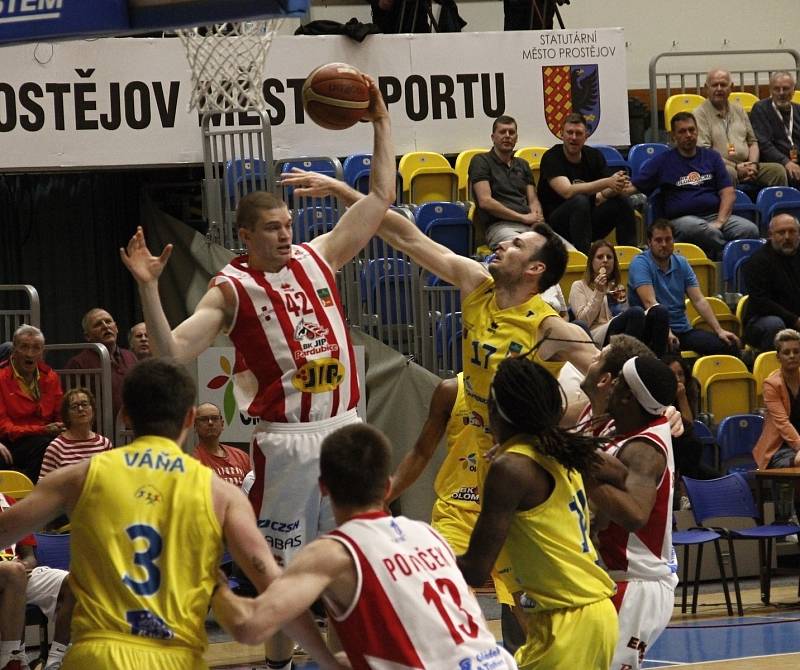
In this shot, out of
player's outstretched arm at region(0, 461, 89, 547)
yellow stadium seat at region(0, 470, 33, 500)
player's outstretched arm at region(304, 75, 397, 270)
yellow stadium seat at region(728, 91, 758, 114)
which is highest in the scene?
yellow stadium seat at region(728, 91, 758, 114)

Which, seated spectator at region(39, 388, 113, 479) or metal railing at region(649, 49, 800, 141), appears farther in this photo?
metal railing at region(649, 49, 800, 141)

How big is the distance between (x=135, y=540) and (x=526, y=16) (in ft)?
38.0

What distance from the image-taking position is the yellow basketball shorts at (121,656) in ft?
13.2

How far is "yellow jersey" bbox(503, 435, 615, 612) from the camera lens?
4586 millimetres

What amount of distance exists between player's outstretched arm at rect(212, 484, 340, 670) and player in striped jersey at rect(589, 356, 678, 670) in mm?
1472

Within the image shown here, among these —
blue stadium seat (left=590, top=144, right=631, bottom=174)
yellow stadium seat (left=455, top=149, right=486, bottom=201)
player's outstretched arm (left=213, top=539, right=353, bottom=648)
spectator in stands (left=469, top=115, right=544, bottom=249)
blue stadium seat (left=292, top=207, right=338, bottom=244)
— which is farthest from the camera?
blue stadium seat (left=590, top=144, right=631, bottom=174)

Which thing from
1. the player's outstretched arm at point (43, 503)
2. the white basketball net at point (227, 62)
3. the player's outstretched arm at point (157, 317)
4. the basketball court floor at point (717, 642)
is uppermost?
the white basketball net at point (227, 62)

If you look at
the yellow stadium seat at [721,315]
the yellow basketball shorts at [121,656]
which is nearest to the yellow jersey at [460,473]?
the yellow basketball shorts at [121,656]

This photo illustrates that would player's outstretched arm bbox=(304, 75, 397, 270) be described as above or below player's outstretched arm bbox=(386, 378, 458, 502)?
above

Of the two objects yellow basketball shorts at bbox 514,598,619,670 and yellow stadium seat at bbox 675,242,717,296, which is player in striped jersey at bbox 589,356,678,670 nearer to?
yellow basketball shorts at bbox 514,598,619,670

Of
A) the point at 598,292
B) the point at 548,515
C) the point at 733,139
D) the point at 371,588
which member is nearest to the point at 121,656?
the point at 371,588

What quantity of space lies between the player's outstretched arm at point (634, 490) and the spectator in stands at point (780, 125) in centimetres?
1000

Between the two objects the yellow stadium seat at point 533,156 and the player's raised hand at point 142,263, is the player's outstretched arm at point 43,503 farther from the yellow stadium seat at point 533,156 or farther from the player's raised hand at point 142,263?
the yellow stadium seat at point 533,156

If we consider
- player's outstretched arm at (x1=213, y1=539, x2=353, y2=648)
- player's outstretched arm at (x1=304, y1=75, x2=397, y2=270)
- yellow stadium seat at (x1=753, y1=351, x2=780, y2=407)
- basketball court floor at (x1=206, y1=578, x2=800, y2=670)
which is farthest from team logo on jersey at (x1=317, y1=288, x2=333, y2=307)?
yellow stadium seat at (x1=753, y1=351, x2=780, y2=407)
